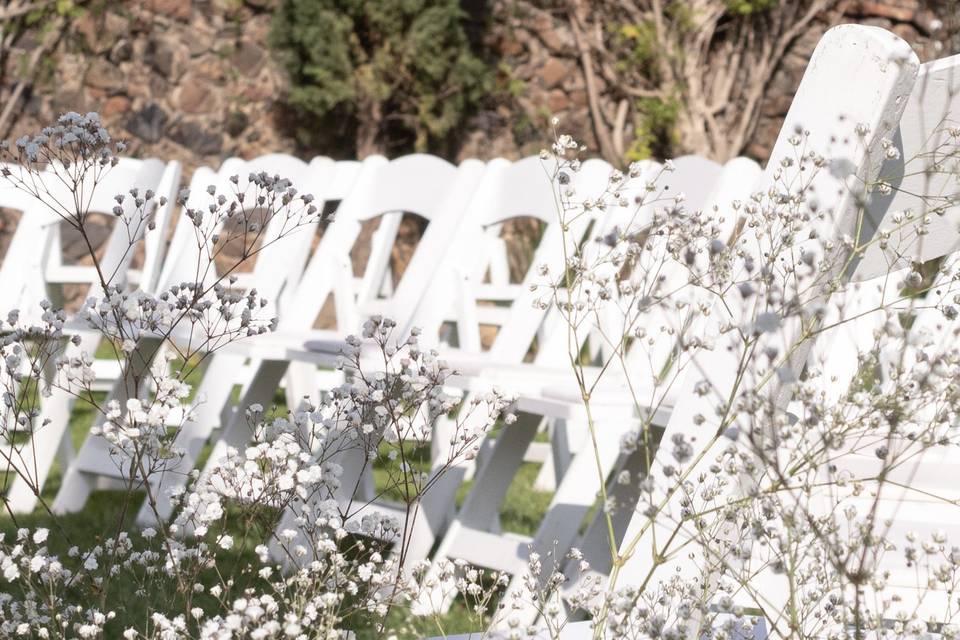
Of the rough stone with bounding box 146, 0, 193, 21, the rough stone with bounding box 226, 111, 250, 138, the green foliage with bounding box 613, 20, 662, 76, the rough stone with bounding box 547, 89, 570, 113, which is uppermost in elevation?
the green foliage with bounding box 613, 20, 662, 76

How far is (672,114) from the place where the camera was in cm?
750

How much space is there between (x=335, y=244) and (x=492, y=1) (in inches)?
171

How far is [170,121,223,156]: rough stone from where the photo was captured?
7449mm

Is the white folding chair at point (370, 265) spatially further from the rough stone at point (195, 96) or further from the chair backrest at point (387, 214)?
the rough stone at point (195, 96)

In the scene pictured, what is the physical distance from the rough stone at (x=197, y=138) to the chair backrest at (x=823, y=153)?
654 cm

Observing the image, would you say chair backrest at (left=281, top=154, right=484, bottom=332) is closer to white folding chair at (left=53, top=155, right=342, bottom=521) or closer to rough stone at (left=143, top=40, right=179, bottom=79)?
white folding chair at (left=53, top=155, right=342, bottom=521)

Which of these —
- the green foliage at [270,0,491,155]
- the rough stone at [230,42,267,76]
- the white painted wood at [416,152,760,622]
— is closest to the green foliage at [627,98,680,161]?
the green foliage at [270,0,491,155]

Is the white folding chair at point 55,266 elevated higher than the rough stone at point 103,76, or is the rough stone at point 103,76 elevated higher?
the rough stone at point 103,76

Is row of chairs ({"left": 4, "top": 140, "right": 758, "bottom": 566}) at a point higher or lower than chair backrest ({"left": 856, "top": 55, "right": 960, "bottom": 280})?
lower

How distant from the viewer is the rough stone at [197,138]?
7449 mm

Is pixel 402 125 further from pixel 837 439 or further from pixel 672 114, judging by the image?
pixel 837 439

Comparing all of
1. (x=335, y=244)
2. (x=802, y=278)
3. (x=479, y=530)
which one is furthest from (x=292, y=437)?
(x=335, y=244)

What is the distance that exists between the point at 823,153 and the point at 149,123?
6.71 m

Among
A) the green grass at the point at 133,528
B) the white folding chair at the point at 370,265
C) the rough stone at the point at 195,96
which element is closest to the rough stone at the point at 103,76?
the rough stone at the point at 195,96
